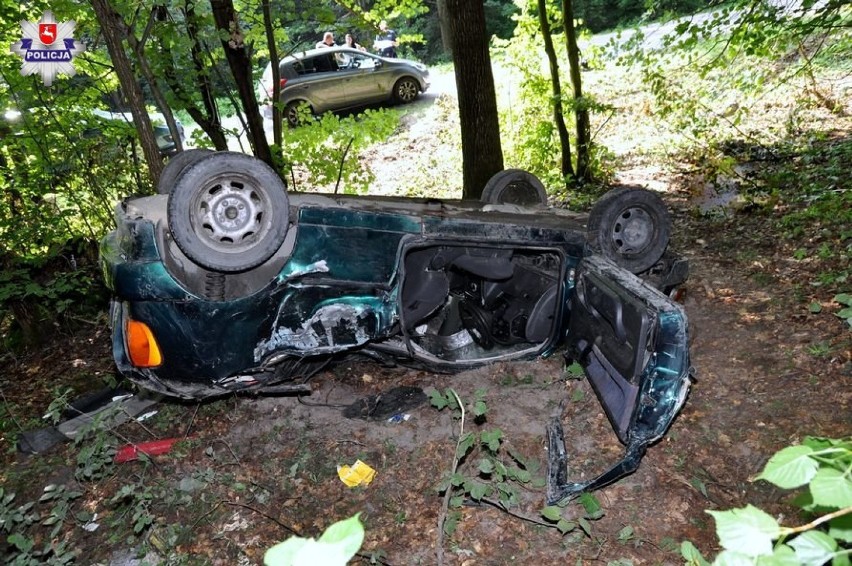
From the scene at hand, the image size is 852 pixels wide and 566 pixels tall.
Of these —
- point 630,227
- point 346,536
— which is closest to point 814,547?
point 346,536

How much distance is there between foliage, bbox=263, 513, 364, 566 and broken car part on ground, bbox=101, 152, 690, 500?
6.51 ft

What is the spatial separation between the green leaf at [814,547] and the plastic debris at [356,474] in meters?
2.56

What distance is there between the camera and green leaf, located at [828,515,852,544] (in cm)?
95

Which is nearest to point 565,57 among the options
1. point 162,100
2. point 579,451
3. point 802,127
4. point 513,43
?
point 513,43

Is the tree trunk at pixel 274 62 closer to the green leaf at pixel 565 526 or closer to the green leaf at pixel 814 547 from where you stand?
the green leaf at pixel 565 526

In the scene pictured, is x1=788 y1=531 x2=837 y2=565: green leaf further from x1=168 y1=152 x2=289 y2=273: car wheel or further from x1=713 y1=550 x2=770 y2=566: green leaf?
x1=168 y1=152 x2=289 y2=273: car wheel

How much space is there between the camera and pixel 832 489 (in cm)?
91

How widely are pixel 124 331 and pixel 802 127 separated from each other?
31.4 feet

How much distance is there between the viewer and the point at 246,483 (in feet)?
10.7

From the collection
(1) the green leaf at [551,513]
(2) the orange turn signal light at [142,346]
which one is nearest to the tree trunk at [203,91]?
(2) the orange turn signal light at [142,346]

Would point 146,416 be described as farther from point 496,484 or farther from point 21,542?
point 496,484

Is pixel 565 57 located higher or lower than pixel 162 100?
higher

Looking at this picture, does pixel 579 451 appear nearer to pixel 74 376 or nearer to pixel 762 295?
pixel 762 295

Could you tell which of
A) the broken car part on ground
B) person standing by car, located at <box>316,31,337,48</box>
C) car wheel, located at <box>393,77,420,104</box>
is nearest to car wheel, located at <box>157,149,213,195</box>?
the broken car part on ground
